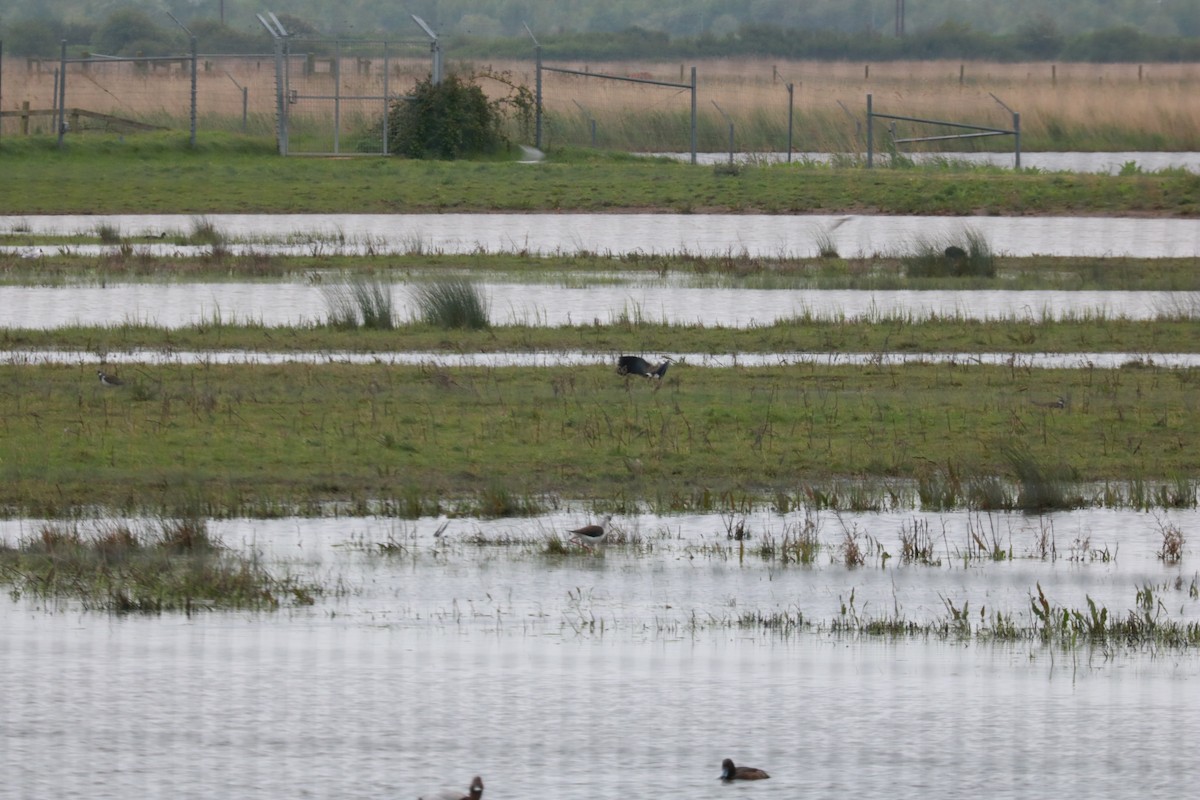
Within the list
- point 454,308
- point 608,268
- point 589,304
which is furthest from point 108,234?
point 454,308

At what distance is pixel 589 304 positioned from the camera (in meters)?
21.5

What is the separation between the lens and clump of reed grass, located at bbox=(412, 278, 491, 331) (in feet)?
63.4

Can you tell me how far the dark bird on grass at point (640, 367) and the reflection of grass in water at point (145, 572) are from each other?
560 cm

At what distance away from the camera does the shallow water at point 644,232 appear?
2756cm

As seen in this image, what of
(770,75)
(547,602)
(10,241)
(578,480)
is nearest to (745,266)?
(10,241)

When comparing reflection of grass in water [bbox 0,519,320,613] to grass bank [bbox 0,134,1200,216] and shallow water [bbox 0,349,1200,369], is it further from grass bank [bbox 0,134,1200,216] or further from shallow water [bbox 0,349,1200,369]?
grass bank [bbox 0,134,1200,216]

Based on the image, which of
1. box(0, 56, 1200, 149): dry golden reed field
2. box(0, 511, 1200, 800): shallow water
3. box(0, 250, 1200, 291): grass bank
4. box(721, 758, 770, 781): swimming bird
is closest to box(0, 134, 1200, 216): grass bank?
box(0, 56, 1200, 149): dry golden reed field

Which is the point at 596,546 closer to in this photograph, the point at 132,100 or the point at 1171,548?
the point at 1171,548

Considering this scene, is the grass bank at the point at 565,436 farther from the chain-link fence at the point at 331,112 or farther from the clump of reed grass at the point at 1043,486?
the chain-link fence at the point at 331,112

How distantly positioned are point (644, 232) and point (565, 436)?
16.4m

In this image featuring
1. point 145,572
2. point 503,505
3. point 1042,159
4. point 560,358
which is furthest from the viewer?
point 1042,159

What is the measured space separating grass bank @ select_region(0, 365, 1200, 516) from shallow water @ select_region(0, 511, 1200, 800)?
1385 mm

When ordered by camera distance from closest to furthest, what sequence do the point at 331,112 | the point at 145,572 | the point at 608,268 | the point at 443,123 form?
the point at 145,572 → the point at 608,268 → the point at 443,123 → the point at 331,112

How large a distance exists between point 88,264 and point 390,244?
4580 millimetres
